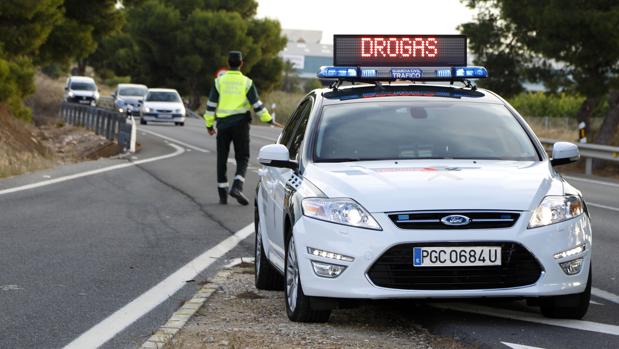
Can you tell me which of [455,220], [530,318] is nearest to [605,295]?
[530,318]

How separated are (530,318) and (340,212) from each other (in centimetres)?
138

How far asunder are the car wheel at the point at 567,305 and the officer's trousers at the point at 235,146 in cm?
917

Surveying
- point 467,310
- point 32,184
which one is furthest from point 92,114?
point 467,310

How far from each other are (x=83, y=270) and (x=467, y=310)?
3.29 m

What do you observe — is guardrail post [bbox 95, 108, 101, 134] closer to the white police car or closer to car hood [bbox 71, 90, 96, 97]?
car hood [bbox 71, 90, 96, 97]

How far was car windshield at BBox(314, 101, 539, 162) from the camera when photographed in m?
8.34

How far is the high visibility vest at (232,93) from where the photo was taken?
16.2 meters

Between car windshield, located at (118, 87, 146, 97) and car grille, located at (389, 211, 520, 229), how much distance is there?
5287 cm

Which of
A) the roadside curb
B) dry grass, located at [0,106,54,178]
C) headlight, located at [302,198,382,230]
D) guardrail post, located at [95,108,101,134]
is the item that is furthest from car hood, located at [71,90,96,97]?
headlight, located at [302,198,382,230]

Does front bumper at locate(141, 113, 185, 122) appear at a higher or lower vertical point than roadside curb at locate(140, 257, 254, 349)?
lower

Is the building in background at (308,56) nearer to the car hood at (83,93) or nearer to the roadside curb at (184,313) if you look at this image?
the car hood at (83,93)

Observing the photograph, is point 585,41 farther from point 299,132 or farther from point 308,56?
point 308,56

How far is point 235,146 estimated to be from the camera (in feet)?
54.7

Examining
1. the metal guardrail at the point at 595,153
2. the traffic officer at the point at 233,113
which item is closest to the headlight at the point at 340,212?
the traffic officer at the point at 233,113
